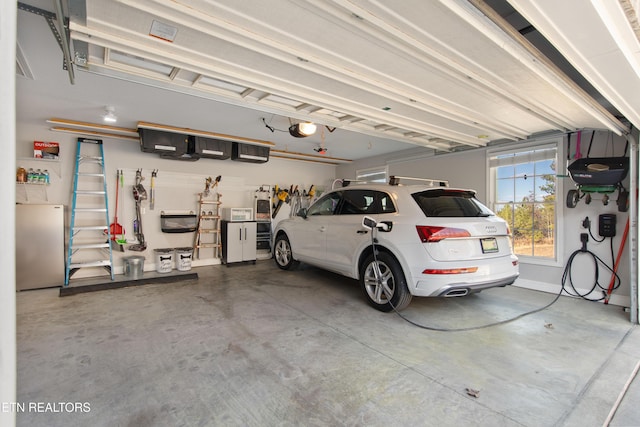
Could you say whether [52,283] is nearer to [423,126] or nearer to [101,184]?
[101,184]

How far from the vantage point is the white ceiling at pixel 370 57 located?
1.68 m

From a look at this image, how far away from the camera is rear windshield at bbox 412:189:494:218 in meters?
3.22

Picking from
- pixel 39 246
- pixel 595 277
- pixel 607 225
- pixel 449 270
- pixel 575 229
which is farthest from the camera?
pixel 39 246

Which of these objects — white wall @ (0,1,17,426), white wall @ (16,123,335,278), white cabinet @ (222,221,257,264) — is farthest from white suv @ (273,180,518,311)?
white wall @ (16,123,335,278)

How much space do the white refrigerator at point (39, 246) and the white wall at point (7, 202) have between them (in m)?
5.38

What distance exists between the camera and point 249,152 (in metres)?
5.96

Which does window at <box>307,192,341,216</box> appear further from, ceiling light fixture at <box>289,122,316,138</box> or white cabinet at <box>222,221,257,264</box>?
white cabinet at <box>222,221,257,264</box>

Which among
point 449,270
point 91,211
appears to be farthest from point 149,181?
point 449,270

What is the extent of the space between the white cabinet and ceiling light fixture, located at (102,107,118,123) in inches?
105

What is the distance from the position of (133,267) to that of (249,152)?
2.92 meters

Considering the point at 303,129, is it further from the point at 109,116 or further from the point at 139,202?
the point at 139,202

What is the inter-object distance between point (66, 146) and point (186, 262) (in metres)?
2.80

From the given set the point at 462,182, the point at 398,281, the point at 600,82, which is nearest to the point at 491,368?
the point at 398,281

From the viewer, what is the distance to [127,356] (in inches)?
95.6
